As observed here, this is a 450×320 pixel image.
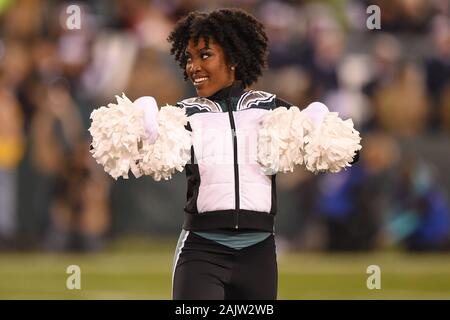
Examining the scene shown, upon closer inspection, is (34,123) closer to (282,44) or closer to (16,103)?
(16,103)

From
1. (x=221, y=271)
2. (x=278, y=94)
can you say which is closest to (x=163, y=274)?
(x=278, y=94)

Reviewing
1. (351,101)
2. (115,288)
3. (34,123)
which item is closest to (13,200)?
(34,123)

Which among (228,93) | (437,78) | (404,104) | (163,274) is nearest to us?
(228,93)

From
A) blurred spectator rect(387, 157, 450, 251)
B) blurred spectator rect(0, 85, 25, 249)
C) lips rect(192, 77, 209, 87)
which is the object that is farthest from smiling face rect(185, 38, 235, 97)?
blurred spectator rect(387, 157, 450, 251)

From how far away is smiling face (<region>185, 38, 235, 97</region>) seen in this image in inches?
219

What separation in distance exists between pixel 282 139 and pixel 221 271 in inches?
25.8

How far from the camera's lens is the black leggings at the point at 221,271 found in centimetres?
530

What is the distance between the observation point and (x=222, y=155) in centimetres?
539

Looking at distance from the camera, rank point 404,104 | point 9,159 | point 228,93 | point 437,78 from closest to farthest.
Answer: point 228,93 → point 9,159 → point 404,104 → point 437,78

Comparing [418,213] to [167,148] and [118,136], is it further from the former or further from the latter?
[118,136]

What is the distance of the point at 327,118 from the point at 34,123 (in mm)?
7799

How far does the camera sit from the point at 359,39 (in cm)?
1395

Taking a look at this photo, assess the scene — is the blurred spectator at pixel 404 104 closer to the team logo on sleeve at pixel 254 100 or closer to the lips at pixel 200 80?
the team logo on sleeve at pixel 254 100

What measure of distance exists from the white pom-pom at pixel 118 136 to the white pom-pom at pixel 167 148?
0.06 meters
